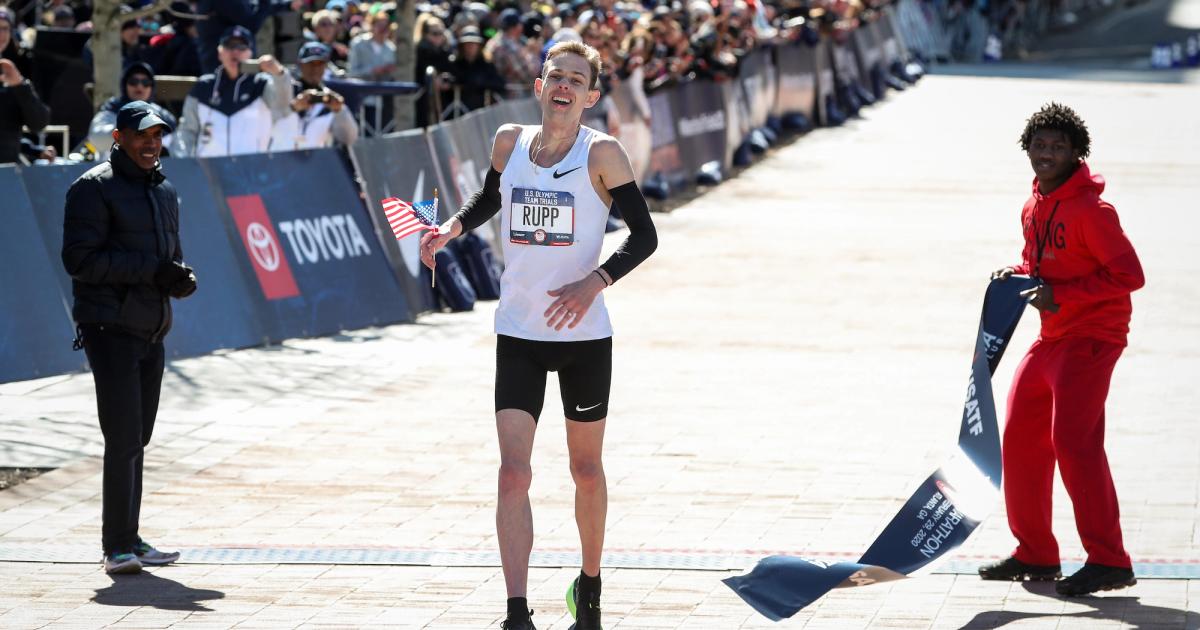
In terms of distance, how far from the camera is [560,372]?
636cm

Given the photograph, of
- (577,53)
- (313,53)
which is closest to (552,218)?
(577,53)

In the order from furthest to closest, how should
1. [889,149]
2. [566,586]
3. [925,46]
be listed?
[925,46] → [889,149] → [566,586]

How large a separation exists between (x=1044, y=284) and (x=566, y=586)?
222 cm

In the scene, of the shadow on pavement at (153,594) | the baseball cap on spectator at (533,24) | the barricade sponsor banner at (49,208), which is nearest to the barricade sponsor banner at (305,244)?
the barricade sponsor banner at (49,208)

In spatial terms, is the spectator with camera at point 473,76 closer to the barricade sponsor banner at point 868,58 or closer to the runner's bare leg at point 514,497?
the runner's bare leg at point 514,497

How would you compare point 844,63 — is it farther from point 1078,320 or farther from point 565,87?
point 565,87

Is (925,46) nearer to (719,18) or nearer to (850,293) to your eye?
(719,18)

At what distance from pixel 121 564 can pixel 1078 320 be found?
3932 millimetres

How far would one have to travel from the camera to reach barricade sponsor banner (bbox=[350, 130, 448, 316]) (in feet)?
49.4

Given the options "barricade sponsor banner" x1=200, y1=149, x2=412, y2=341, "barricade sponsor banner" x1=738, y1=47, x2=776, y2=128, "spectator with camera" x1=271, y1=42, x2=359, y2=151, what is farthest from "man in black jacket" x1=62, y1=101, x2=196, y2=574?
"barricade sponsor banner" x1=738, y1=47, x2=776, y2=128

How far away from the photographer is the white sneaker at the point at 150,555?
758cm

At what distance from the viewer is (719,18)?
87.3 ft

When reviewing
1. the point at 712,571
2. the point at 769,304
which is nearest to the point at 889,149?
the point at 769,304

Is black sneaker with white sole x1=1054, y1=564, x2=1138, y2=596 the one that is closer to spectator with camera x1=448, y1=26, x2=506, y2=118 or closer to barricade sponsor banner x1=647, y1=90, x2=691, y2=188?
spectator with camera x1=448, y1=26, x2=506, y2=118
